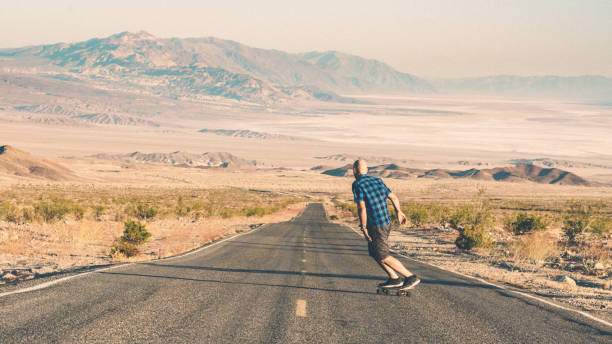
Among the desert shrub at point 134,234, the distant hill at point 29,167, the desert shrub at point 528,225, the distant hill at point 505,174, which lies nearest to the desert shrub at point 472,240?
the desert shrub at point 528,225

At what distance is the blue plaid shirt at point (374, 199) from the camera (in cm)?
817

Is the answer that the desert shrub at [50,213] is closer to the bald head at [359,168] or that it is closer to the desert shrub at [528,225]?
the bald head at [359,168]

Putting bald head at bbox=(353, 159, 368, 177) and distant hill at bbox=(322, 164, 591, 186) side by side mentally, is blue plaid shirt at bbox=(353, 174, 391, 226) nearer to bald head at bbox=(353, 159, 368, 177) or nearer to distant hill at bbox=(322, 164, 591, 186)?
bald head at bbox=(353, 159, 368, 177)

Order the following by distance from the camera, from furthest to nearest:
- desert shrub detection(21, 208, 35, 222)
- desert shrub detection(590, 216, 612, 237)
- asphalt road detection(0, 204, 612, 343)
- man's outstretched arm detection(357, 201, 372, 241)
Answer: desert shrub detection(21, 208, 35, 222)
desert shrub detection(590, 216, 612, 237)
man's outstretched arm detection(357, 201, 372, 241)
asphalt road detection(0, 204, 612, 343)

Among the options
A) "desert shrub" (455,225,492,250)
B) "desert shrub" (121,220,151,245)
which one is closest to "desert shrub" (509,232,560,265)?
"desert shrub" (455,225,492,250)

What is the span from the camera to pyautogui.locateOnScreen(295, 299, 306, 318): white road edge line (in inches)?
286

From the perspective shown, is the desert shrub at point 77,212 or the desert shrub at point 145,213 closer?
the desert shrub at point 77,212

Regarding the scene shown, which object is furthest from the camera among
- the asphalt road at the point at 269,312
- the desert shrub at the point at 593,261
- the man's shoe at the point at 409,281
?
Answer: the desert shrub at the point at 593,261

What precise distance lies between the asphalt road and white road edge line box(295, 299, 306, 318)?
0.11 feet

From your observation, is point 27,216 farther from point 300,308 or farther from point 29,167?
point 29,167

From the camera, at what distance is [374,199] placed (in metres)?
8.17

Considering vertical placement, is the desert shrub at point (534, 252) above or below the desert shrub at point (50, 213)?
above

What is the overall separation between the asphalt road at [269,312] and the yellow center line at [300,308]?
3 centimetres

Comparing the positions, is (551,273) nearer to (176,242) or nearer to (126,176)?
(176,242)
